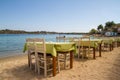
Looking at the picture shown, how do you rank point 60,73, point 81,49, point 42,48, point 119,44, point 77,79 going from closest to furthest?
point 77,79 < point 42,48 < point 60,73 < point 81,49 < point 119,44

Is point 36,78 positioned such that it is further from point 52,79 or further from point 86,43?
point 86,43

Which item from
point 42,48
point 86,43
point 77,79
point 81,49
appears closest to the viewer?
point 77,79

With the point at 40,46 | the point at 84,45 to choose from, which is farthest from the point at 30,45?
the point at 84,45

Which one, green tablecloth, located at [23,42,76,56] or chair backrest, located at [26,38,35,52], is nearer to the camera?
green tablecloth, located at [23,42,76,56]

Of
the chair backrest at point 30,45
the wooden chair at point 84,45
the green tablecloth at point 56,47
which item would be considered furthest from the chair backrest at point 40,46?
the wooden chair at point 84,45

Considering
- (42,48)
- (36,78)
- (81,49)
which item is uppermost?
(42,48)

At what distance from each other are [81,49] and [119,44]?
8.02 meters

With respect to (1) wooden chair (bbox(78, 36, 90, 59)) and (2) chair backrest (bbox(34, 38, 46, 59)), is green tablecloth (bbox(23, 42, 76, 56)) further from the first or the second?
(1) wooden chair (bbox(78, 36, 90, 59))

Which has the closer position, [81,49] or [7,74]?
[7,74]

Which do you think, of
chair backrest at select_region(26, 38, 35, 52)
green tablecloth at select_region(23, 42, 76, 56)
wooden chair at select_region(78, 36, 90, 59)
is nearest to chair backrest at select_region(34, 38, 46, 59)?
green tablecloth at select_region(23, 42, 76, 56)

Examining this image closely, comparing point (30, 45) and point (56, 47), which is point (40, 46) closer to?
point (56, 47)

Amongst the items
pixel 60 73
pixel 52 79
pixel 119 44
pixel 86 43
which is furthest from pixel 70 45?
pixel 119 44

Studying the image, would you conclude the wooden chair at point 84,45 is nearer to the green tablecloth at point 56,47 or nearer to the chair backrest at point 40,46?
the green tablecloth at point 56,47

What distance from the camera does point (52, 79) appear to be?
336 cm
